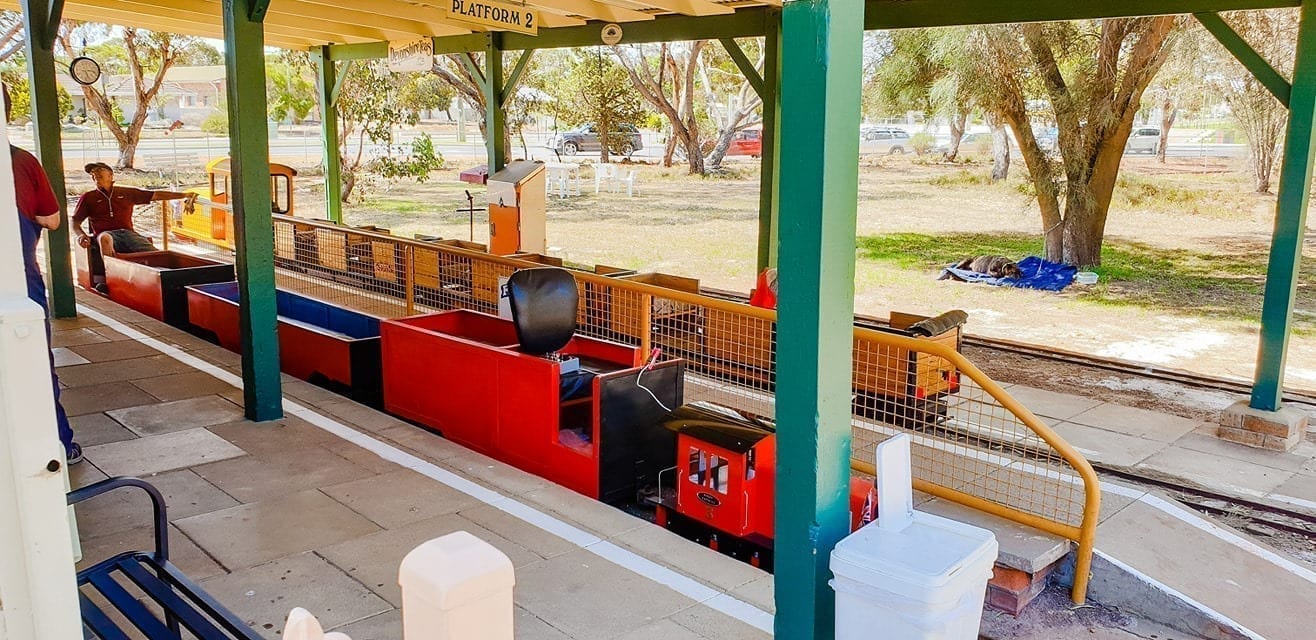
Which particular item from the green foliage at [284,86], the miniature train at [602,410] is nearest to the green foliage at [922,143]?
the green foliage at [284,86]

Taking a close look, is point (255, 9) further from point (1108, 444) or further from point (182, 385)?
point (1108, 444)

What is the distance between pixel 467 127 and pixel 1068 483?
64635mm

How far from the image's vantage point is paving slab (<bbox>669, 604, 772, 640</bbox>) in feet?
13.1

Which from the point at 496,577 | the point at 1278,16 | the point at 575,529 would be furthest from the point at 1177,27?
the point at 496,577

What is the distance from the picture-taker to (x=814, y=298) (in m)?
2.83

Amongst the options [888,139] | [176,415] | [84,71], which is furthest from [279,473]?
[888,139]

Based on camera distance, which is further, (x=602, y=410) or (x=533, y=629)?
(x=602, y=410)

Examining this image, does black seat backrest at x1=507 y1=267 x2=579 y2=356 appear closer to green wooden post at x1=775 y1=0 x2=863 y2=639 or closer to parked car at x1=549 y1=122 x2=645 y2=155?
green wooden post at x1=775 y1=0 x2=863 y2=639

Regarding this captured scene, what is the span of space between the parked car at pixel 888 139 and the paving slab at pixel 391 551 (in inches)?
1663

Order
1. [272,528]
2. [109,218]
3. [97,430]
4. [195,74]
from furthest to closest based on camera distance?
[195,74] → [109,218] → [97,430] → [272,528]

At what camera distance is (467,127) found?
219 feet

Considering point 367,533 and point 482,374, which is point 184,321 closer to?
point 482,374

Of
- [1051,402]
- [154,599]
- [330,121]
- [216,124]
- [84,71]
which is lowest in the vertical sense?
[1051,402]

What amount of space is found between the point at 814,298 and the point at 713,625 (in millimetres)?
1860
